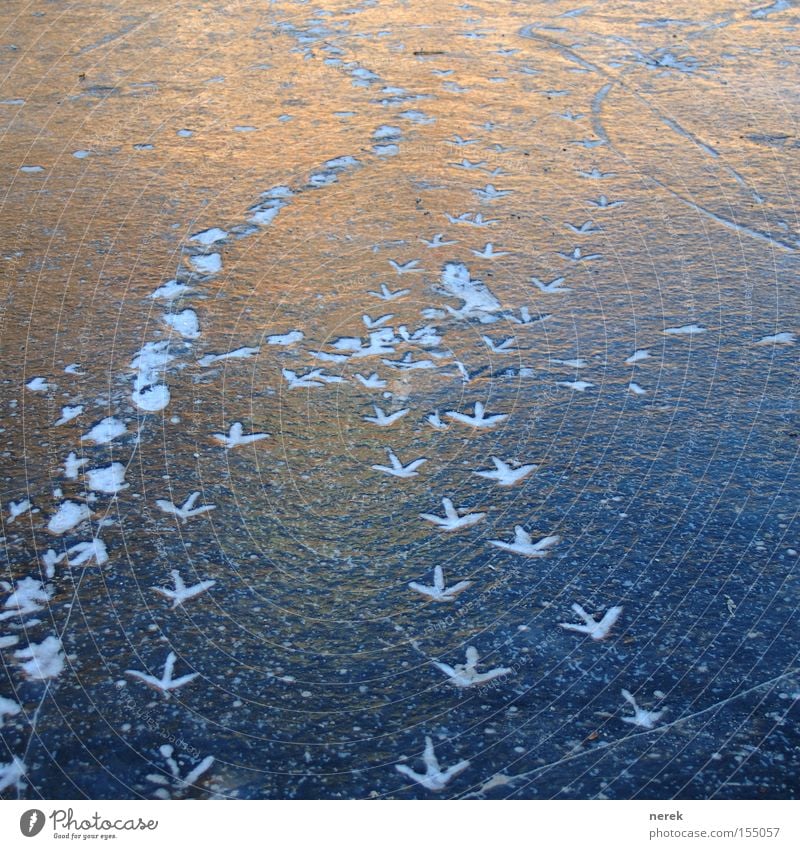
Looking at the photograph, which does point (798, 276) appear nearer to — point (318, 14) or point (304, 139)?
point (304, 139)

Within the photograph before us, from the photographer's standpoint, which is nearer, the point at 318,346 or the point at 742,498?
the point at 742,498

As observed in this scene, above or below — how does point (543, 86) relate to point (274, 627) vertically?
above

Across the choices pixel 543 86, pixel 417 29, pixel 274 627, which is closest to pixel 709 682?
pixel 274 627

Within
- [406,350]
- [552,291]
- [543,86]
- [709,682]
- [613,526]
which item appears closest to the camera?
[709,682]

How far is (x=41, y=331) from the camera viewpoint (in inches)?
95.5

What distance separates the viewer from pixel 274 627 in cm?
168

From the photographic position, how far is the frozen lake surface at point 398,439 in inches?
59.6

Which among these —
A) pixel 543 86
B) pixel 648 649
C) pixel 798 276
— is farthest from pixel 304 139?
pixel 648 649

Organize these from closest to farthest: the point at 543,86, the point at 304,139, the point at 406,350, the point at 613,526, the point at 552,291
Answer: the point at 613,526, the point at 406,350, the point at 552,291, the point at 304,139, the point at 543,86

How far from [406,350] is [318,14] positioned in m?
2.87

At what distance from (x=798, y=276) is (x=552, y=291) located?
2.30 ft

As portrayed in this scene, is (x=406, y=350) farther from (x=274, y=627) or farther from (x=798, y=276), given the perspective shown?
(x=798, y=276)

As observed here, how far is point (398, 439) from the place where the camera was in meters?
2.09

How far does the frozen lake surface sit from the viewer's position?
1.51m
